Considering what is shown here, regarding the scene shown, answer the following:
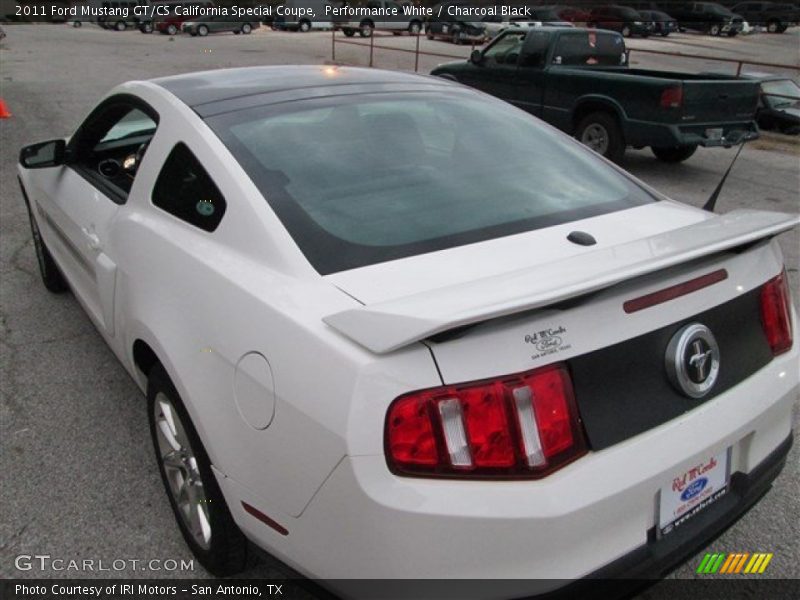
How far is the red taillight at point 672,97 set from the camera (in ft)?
26.0

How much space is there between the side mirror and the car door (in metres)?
0.04

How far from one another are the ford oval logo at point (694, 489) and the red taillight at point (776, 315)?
53cm

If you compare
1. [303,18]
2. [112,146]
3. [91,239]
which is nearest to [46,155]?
[112,146]

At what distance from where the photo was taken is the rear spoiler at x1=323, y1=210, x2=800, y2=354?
1461 mm

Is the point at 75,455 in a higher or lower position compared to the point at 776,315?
lower

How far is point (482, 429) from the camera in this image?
153cm

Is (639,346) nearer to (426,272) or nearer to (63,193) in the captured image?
(426,272)

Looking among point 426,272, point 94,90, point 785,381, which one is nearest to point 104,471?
point 426,272

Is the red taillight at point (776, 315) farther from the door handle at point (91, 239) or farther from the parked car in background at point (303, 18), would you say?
the parked car in background at point (303, 18)

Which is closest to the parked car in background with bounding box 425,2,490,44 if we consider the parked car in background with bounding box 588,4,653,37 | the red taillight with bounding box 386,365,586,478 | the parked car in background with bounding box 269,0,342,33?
the parked car in background with bounding box 588,4,653,37

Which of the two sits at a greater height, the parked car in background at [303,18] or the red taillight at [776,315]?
the parked car in background at [303,18]

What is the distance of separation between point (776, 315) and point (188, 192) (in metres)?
1.96

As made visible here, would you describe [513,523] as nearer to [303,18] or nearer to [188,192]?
[188,192]

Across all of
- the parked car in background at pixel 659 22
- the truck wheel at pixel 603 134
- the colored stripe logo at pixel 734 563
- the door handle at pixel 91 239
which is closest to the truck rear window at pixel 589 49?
the truck wheel at pixel 603 134
